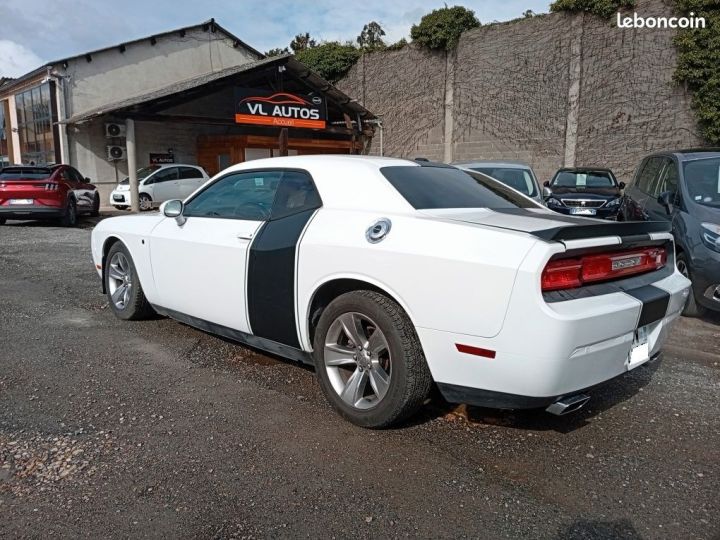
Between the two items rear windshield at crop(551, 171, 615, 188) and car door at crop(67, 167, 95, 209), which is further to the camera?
car door at crop(67, 167, 95, 209)

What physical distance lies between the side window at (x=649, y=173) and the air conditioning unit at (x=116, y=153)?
19252 millimetres

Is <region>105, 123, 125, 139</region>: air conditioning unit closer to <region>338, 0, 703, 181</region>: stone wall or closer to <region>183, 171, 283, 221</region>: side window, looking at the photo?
<region>338, 0, 703, 181</region>: stone wall

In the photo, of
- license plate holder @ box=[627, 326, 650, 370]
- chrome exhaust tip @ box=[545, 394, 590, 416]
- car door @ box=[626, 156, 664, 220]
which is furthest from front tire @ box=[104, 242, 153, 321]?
car door @ box=[626, 156, 664, 220]

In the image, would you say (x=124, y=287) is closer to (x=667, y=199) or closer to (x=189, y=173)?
(x=667, y=199)

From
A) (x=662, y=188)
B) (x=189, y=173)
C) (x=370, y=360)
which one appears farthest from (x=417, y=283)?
(x=189, y=173)

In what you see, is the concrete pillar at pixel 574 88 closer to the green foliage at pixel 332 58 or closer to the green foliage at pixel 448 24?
the green foliage at pixel 448 24

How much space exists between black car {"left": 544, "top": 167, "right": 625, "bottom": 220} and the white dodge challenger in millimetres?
7698

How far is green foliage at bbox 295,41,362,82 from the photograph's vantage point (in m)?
25.7

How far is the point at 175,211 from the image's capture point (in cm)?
443

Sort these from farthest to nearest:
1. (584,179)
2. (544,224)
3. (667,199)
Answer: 1. (584,179)
2. (667,199)
3. (544,224)

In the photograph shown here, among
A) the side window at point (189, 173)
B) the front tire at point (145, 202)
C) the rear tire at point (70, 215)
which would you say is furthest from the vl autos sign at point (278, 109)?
the rear tire at point (70, 215)

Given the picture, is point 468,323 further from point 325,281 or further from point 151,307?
point 151,307

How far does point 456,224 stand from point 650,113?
674 inches

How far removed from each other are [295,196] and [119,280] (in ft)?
8.30
